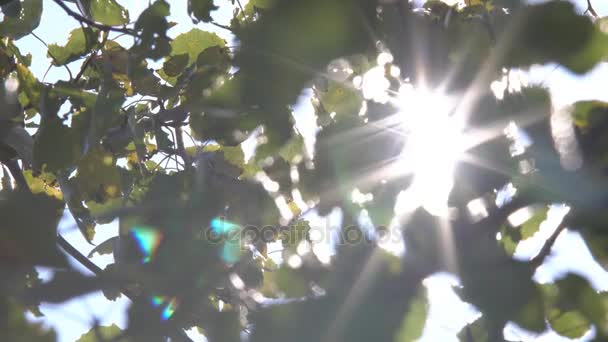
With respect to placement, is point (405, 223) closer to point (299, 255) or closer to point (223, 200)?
point (299, 255)

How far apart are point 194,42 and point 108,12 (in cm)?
34

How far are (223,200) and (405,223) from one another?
0.32 m

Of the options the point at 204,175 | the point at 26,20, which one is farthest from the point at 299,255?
the point at 26,20

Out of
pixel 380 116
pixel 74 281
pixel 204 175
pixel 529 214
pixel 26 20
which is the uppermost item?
pixel 26 20

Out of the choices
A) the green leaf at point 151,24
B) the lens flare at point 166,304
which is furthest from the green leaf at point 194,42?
the lens flare at point 166,304

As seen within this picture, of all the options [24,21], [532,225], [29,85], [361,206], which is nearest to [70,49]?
[24,21]

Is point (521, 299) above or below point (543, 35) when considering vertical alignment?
below

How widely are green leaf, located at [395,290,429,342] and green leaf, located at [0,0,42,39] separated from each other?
1978mm

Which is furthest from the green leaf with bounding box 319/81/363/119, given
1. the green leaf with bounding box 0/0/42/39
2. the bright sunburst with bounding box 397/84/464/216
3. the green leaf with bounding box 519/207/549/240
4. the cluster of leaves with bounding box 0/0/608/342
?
the green leaf with bounding box 0/0/42/39

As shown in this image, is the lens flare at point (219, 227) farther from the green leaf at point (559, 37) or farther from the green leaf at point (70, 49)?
the green leaf at point (70, 49)

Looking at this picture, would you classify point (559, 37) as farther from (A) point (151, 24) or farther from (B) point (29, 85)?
(B) point (29, 85)

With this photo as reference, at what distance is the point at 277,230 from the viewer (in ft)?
5.47

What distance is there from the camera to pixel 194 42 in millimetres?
2189

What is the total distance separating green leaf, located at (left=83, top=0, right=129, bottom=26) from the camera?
221 cm
